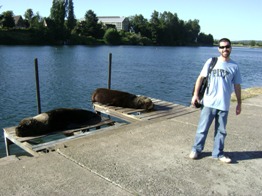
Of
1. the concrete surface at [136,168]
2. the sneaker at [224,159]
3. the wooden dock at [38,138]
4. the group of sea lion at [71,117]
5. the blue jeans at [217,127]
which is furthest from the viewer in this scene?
the group of sea lion at [71,117]

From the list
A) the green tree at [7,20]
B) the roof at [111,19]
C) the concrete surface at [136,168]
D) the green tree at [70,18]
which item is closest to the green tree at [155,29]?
the roof at [111,19]

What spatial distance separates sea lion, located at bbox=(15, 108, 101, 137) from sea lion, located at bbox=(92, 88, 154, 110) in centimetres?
139

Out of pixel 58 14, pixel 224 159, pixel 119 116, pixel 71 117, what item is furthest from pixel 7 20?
pixel 224 159

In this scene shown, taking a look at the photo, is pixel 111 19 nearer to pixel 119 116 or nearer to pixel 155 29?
pixel 155 29

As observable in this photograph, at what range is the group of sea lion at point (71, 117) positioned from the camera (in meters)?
7.34

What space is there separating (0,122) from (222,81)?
1066 cm

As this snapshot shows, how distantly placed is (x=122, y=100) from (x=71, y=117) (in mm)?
2116

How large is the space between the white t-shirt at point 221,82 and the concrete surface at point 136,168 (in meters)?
1.02

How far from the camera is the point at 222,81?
4730mm

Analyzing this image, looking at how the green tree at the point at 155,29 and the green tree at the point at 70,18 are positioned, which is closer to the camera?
the green tree at the point at 70,18

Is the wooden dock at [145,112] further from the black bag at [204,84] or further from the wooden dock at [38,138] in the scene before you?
the black bag at [204,84]

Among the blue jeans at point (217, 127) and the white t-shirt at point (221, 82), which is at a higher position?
the white t-shirt at point (221, 82)

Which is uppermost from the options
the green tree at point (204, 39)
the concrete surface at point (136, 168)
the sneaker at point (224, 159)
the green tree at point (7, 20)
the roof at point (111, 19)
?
the roof at point (111, 19)

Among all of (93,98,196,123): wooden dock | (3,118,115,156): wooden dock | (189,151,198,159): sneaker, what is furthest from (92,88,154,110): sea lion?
(189,151,198,159): sneaker
